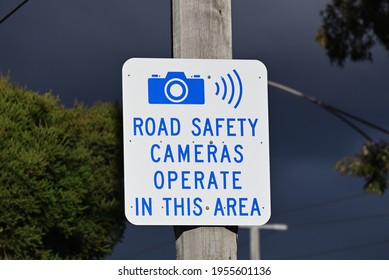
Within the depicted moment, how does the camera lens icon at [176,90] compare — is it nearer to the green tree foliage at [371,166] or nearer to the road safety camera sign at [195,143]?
the road safety camera sign at [195,143]

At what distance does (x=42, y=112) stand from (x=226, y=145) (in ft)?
36.7

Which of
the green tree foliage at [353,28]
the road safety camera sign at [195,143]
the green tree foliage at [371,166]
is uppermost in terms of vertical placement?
the green tree foliage at [353,28]

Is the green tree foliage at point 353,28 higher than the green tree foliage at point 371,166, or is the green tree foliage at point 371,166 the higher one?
the green tree foliage at point 353,28

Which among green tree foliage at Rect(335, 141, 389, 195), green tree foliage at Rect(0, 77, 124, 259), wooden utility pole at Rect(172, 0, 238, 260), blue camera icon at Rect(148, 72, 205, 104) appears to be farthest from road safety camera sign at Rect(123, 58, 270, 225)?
green tree foliage at Rect(335, 141, 389, 195)

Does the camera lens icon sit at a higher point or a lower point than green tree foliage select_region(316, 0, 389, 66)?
lower

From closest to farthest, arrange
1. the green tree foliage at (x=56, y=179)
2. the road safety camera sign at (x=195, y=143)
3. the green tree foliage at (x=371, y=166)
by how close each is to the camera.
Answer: the road safety camera sign at (x=195, y=143) → the green tree foliage at (x=56, y=179) → the green tree foliage at (x=371, y=166)

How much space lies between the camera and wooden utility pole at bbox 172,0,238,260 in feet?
23.6

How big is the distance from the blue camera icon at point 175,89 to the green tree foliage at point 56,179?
9.50 metres

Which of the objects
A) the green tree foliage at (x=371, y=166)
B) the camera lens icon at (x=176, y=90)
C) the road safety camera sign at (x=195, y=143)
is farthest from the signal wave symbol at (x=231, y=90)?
the green tree foliage at (x=371, y=166)

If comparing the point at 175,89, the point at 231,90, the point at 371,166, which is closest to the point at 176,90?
the point at 175,89

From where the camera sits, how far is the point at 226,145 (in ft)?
23.7

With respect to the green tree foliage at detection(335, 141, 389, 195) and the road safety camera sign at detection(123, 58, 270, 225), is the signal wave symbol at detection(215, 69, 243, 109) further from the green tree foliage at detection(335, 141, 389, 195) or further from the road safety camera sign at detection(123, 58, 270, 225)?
the green tree foliage at detection(335, 141, 389, 195)

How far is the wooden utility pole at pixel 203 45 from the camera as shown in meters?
7.21
